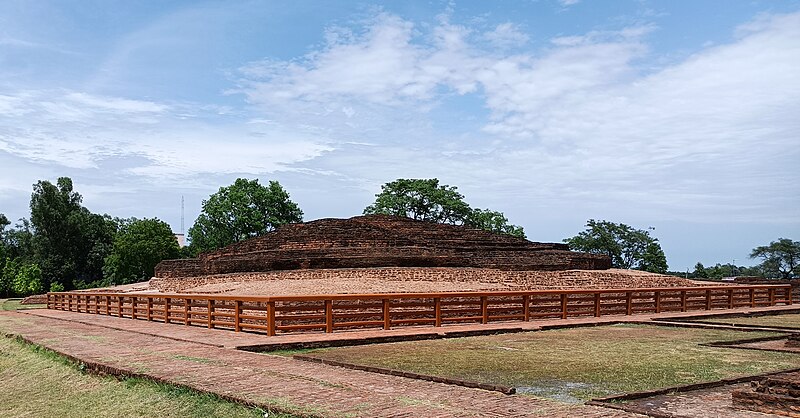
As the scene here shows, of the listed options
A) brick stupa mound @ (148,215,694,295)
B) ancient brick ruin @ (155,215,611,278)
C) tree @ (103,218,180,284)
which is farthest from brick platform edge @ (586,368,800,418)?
tree @ (103,218,180,284)

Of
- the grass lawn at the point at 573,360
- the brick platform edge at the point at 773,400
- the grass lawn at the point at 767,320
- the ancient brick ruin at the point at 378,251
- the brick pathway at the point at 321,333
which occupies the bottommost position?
the grass lawn at the point at 767,320

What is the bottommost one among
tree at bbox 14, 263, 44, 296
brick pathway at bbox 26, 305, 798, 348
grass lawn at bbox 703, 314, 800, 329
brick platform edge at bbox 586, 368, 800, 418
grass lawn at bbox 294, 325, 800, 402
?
tree at bbox 14, 263, 44, 296

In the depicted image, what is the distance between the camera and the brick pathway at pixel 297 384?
6.82 metres

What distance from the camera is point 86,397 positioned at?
30.3ft

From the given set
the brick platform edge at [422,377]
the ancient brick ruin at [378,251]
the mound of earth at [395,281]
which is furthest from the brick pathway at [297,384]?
the ancient brick ruin at [378,251]

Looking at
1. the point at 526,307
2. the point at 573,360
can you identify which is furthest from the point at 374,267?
the point at 573,360

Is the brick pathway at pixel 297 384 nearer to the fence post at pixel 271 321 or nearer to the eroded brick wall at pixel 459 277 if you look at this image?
the fence post at pixel 271 321

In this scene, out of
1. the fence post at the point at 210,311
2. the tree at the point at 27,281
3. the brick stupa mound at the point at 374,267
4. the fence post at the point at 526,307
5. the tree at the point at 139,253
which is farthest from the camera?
the tree at the point at 139,253

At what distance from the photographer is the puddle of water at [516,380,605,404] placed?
7.70 m

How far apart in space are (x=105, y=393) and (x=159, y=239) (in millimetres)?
53404

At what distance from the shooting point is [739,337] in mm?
14641

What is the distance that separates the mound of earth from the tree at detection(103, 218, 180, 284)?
92.8 ft

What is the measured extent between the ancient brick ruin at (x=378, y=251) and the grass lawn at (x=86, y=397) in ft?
52.9

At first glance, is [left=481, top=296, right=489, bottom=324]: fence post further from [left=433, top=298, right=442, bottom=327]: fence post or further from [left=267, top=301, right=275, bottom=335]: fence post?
[left=267, top=301, right=275, bottom=335]: fence post
